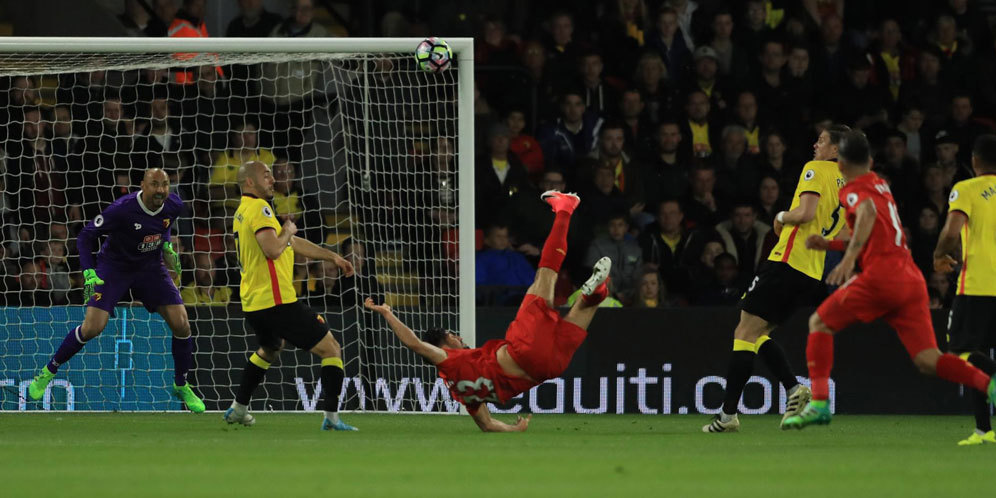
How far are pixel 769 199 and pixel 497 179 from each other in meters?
A: 2.90

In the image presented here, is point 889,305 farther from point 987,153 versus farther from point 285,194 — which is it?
point 285,194

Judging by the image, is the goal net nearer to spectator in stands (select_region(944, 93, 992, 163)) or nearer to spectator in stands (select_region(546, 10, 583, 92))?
spectator in stands (select_region(546, 10, 583, 92))

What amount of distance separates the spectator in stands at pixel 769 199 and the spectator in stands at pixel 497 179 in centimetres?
251

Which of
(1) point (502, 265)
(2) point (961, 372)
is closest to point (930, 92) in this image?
(1) point (502, 265)

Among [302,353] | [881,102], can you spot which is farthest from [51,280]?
[881,102]

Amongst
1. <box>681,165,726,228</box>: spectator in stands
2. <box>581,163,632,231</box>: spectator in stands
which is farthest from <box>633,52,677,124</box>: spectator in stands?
<box>581,163,632,231</box>: spectator in stands

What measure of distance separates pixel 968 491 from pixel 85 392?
30.1 ft

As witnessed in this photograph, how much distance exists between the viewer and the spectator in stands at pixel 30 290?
46.2ft

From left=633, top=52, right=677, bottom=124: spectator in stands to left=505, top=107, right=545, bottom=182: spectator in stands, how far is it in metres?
1.45

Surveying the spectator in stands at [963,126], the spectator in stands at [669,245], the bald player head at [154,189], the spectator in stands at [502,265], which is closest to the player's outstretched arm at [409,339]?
the bald player head at [154,189]

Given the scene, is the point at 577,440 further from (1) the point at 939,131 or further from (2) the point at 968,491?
(1) the point at 939,131

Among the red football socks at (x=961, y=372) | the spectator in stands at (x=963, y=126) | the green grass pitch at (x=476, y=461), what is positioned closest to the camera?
the green grass pitch at (x=476, y=461)

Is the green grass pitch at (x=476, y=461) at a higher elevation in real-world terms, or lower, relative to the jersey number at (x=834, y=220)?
lower

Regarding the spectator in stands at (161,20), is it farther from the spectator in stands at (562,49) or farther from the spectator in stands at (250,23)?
the spectator in stands at (562,49)
